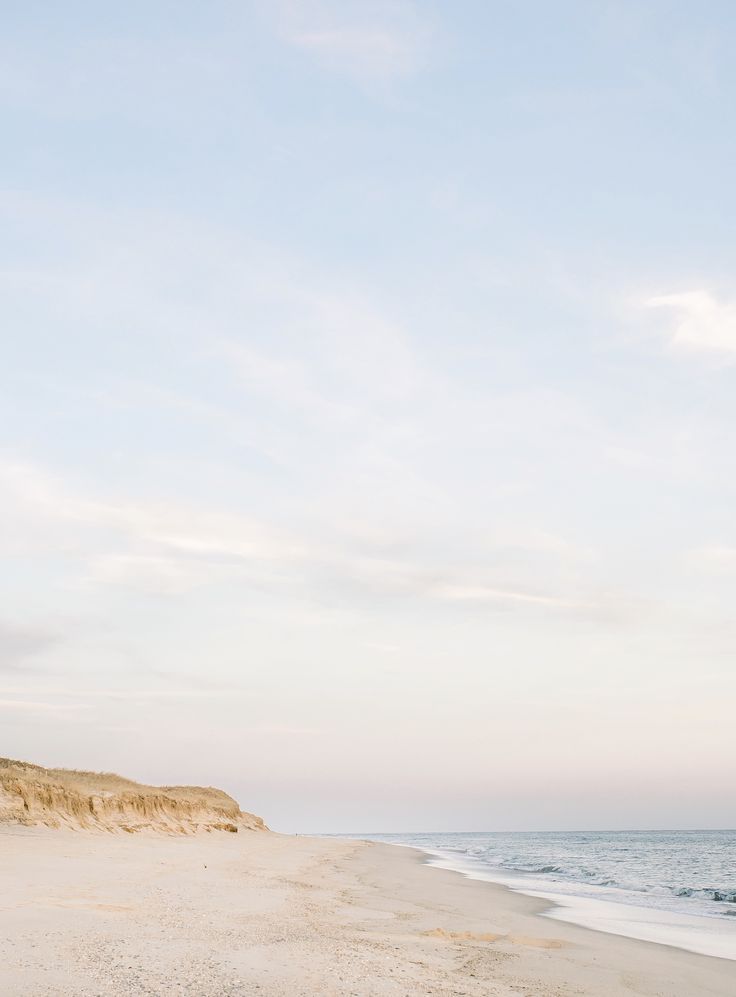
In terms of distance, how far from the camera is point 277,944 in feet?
35.9

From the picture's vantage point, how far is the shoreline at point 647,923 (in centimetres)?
1656

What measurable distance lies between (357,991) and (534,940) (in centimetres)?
700

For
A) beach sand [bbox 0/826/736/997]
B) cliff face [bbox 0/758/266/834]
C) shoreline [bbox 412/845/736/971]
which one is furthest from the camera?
cliff face [bbox 0/758/266/834]

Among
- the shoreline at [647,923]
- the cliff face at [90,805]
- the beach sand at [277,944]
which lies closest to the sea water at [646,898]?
the shoreline at [647,923]

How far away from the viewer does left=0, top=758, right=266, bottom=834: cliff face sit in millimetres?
30656

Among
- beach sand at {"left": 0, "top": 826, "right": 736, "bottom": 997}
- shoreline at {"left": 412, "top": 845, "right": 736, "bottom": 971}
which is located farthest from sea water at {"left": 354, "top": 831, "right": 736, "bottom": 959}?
beach sand at {"left": 0, "top": 826, "right": 736, "bottom": 997}

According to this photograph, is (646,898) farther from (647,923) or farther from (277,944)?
(277,944)

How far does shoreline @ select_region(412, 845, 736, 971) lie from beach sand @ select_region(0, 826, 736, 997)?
1039mm

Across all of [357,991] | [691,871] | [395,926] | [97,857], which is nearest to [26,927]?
[357,991]

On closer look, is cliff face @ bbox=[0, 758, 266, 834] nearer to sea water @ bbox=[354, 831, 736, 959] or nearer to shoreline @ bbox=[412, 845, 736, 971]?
A: sea water @ bbox=[354, 831, 736, 959]

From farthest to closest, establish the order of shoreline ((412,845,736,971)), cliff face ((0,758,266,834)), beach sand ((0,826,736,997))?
cliff face ((0,758,266,834)) → shoreline ((412,845,736,971)) → beach sand ((0,826,736,997))

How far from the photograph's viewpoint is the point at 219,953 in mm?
9945

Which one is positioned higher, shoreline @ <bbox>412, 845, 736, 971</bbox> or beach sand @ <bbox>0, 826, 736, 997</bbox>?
beach sand @ <bbox>0, 826, 736, 997</bbox>

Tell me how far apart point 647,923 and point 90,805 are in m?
25.8
